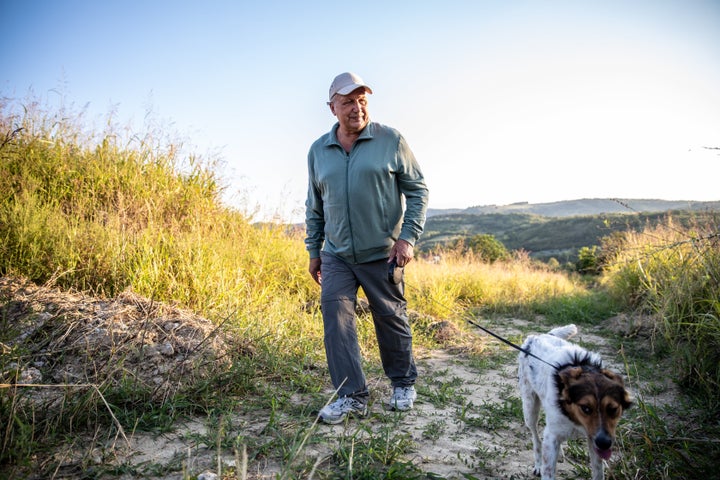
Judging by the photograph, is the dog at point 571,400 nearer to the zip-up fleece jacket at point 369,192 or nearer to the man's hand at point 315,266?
the zip-up fleece jacket at point 369,192

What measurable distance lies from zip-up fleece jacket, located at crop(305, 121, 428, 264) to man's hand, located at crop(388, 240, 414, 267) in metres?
0.06

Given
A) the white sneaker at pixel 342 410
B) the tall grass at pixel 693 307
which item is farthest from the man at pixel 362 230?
the tall grass at pixel 693 307

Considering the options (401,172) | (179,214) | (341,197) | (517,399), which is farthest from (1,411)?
(179,214)

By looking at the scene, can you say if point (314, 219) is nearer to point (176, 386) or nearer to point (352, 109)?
point (352, 109)

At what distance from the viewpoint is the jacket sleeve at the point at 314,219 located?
338cm

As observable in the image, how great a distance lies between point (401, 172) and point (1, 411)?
2860 mm

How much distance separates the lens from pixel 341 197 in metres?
3.02

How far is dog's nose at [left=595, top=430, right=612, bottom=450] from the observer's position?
1717mm

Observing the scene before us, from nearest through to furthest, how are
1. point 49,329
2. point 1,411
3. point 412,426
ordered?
point 1,411, point 412,426, point 49,329

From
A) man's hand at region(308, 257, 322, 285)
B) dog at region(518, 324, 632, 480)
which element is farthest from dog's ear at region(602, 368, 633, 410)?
man's hand at region(308, 257, 322, 285)

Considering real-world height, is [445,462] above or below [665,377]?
above

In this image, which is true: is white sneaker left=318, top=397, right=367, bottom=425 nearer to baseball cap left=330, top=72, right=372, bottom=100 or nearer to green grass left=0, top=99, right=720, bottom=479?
green grass left=0, top=99, right=720, bottom=479

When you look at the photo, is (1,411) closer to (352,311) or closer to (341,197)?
(352,311)

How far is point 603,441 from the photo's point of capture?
1.72m
